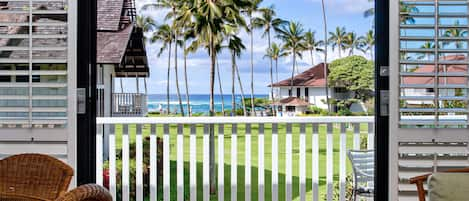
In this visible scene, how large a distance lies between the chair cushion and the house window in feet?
1.64

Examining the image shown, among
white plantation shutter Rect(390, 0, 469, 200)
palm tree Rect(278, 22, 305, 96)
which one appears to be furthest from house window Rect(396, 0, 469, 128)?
palm tree Rect(278, 22, 305, 96)

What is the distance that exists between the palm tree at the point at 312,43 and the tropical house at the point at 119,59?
3659 millimetres

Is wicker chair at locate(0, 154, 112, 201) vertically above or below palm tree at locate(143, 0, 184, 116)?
below

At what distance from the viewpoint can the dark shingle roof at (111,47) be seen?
6.36 metres

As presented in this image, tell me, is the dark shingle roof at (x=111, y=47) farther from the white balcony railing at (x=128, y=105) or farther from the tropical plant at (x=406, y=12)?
the tropical plant at (x=406, y=12)

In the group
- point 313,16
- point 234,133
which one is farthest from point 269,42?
point 234,133

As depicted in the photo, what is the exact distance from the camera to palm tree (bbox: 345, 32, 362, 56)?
10180 millimetres

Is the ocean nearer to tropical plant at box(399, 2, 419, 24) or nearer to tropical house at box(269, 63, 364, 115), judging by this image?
tropical house at box(269, 63, 364, 115)

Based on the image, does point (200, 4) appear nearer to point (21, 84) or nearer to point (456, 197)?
point (21, 84)

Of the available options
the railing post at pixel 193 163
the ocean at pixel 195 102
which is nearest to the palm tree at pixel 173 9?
the ocean at pixel 195 102

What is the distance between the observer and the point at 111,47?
6570 millimetres

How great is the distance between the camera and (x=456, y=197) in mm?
1783

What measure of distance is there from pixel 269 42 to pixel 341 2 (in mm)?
1833

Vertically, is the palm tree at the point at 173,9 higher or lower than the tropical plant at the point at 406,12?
higher
